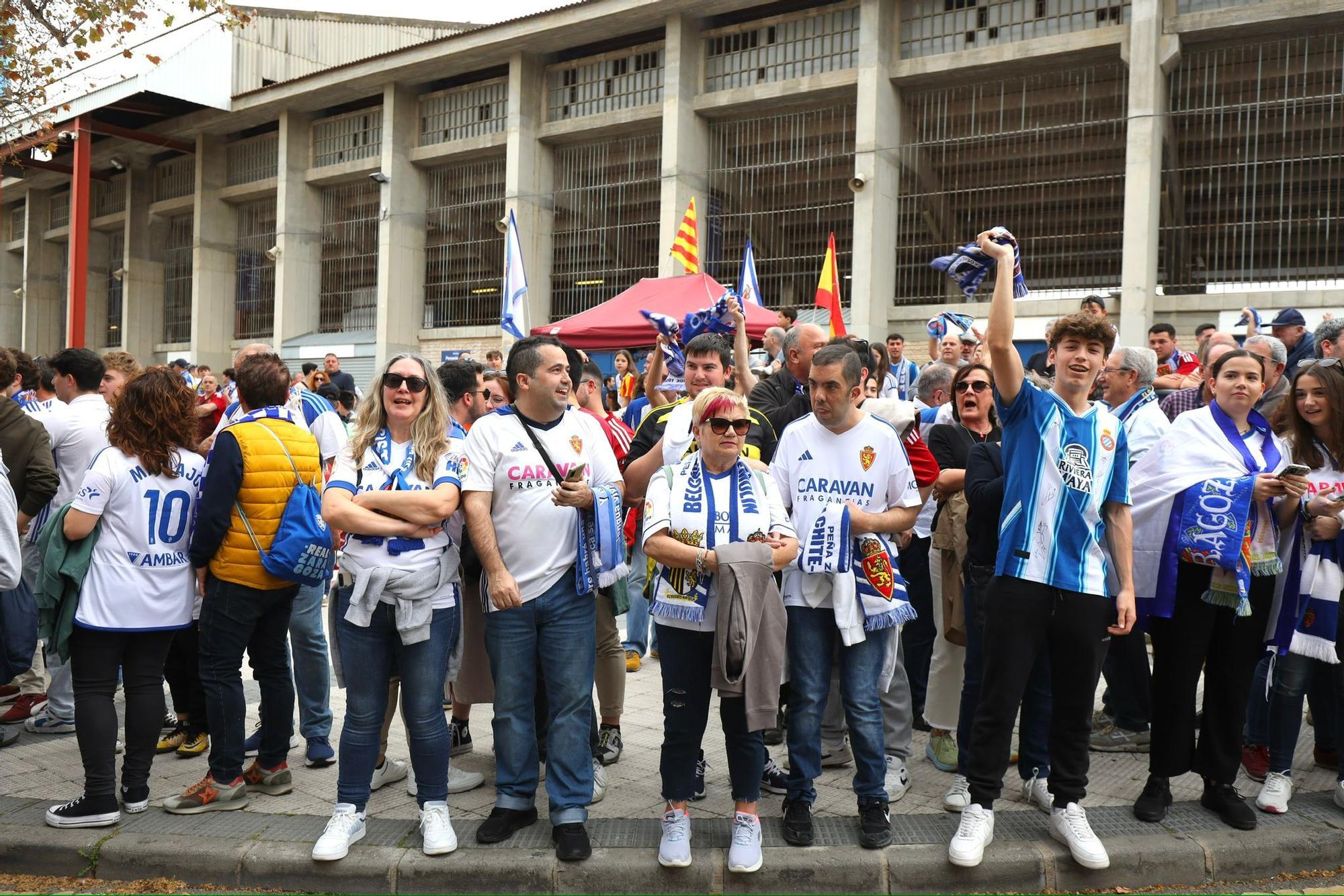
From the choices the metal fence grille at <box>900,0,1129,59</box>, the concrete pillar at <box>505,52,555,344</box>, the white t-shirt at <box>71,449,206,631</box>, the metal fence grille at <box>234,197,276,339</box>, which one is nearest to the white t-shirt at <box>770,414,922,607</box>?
the white t-shirt at <box>71,449,206,631</box>

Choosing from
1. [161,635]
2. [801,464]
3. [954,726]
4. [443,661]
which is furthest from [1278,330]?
[161,635]

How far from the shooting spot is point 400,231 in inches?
1004

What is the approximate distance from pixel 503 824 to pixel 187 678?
7.33ft

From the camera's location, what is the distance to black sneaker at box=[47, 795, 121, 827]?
433cm

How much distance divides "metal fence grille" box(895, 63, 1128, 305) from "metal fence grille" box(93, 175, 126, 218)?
27.0 m

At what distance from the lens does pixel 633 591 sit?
7.00 meters

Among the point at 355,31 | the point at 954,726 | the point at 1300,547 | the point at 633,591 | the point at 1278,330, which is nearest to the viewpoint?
the point at 1300,547

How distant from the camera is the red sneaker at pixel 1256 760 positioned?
4.94 meters

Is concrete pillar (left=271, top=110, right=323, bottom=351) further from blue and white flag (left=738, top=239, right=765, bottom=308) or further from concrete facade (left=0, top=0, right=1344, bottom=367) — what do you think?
blue and white flag (left=738, top=239, right=765, bottom=308)

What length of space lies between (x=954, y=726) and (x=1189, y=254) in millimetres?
14851

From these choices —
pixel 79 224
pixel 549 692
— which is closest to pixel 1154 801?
pixel 549 692

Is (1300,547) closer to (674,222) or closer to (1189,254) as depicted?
(1189,254)

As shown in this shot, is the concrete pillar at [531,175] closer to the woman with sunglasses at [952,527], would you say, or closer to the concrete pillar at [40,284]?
the woman with sunglasses at [952,527]

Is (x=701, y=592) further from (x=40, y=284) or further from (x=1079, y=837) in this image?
(x=40, y=284)
